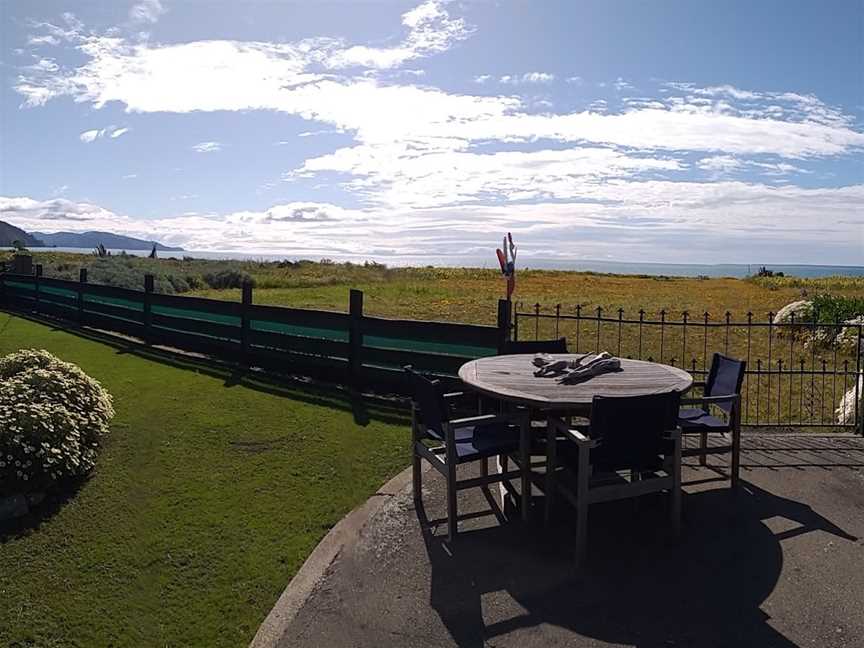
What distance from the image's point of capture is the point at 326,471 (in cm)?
533

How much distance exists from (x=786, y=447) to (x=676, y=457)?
2.55 m

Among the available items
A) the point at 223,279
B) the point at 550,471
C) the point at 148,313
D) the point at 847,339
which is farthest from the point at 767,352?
the point at 223,279

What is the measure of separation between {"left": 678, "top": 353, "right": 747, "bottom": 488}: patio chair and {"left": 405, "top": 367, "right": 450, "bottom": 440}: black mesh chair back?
1.69 metres

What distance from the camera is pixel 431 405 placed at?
13.8 ft

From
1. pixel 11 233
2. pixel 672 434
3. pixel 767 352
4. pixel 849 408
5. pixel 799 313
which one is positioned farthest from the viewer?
pixel 11 233

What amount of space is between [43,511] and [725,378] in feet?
16.4

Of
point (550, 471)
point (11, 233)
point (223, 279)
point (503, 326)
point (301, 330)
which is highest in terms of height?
point (11, 233)

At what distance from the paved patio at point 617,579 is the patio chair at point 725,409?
0.31 meters

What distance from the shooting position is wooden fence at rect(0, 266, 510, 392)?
24.3 feet

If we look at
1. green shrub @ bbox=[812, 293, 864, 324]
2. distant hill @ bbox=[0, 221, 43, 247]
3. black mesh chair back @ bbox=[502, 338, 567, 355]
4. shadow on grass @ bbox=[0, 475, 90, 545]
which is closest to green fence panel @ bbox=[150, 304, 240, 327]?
shadow on grass @ bbox=[0, 475, 90, 545]

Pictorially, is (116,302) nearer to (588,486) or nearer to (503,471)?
(503,471)

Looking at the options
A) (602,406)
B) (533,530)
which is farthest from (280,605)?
(602,406)

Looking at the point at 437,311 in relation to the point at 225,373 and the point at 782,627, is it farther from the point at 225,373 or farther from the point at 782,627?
the point at 782,627

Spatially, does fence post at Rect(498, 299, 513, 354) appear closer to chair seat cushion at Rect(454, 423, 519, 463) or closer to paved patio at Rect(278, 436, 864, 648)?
chair seat cushion at Rect(454, 423, 519, 463)
